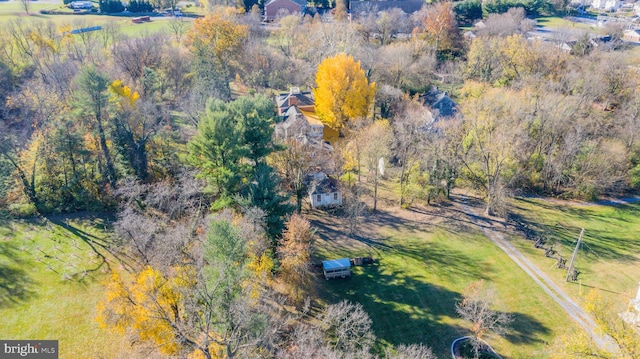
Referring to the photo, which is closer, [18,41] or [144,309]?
[144,309]

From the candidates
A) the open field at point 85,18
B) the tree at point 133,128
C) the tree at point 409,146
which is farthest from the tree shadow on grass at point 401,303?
the open field at point 85,18

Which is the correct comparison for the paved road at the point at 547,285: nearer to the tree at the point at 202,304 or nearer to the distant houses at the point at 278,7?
the tree at the point at 202,304

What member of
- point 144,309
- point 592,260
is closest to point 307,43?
point 592,260

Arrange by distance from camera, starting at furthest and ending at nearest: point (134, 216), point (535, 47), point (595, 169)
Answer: point (535, 47) < point (595, 169) < point (134, 216)

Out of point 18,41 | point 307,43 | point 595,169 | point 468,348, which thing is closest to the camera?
point 468,348

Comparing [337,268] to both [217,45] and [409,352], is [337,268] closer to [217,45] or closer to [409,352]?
[409,352]

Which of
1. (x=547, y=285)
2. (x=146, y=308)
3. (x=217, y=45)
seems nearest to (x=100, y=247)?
(x=146, y=308)

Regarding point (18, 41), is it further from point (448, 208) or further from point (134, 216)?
point (448, 208)
